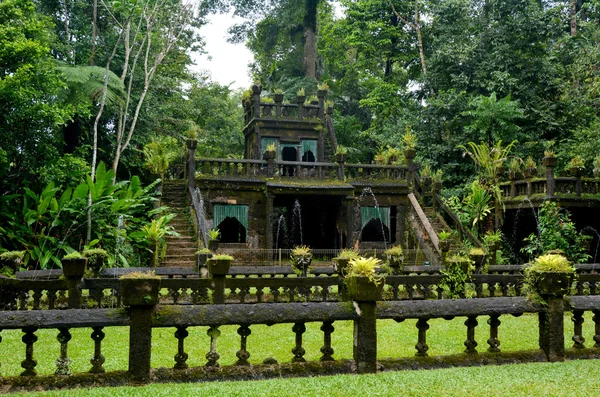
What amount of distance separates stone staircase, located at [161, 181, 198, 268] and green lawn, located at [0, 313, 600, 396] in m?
7.64

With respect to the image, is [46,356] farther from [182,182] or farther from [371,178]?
[371,178]

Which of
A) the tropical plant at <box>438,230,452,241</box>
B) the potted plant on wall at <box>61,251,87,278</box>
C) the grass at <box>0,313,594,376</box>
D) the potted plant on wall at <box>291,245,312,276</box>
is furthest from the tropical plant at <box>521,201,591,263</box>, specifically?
Answer: the potted plant on wall at <box>61,251,87,278</box>

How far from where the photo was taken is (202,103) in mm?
33406

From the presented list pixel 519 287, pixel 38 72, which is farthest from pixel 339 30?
pixel 519 287

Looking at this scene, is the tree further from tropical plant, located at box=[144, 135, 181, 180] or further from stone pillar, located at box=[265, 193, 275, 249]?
stone pillar, located at box=[265, 193, 275, 249]

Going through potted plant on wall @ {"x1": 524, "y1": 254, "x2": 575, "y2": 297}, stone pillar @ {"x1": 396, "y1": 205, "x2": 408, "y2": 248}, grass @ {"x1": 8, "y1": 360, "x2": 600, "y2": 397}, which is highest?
stone pillar @ {"x1": 396, "y1": 205, "x2": 408, "y2": 248}

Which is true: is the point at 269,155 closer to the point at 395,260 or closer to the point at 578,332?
the point at 395,260

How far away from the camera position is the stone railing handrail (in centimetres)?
504

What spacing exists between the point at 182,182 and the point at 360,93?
1806 centimetres

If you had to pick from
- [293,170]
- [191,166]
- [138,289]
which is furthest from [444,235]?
[138,289]

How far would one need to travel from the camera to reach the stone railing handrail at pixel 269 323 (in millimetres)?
5035

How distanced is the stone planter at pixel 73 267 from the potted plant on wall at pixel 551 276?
7936 mm

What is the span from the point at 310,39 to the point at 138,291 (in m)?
30.4

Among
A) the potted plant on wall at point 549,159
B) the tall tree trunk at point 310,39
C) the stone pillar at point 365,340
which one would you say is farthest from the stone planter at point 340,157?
the stone pillar at point 365,340
